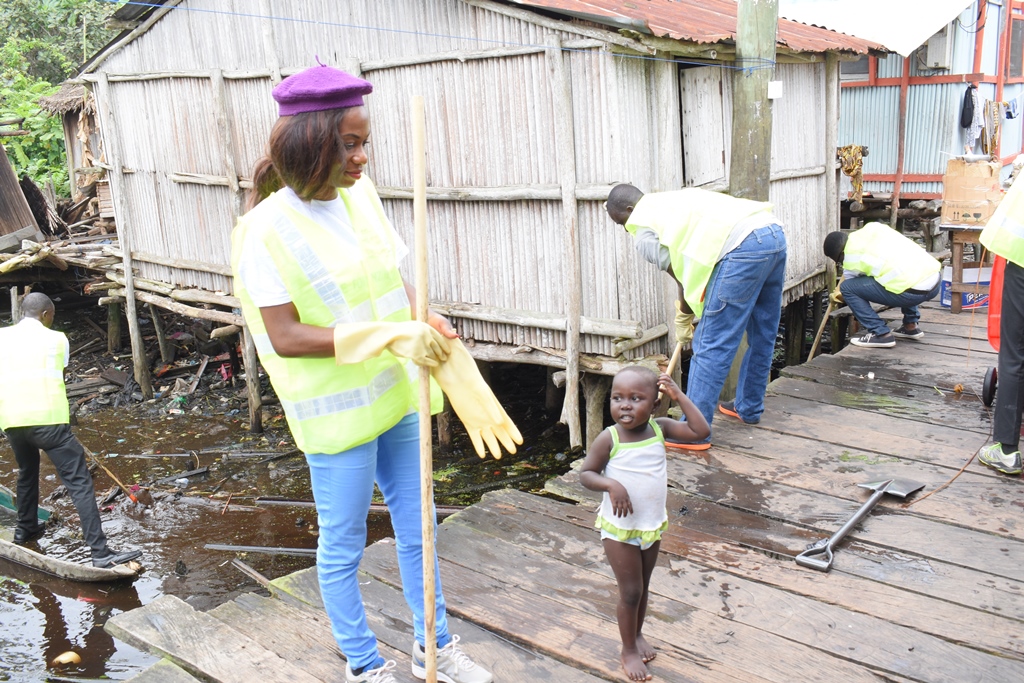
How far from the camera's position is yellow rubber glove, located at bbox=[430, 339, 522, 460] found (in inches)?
106

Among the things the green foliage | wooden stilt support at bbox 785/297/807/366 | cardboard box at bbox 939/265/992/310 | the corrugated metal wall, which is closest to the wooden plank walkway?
cardboard box at bbox 939/265/992/310

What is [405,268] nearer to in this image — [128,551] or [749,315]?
[128,551]

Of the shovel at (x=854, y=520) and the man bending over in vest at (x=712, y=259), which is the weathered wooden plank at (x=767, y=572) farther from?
the man bending over in vest at (x=712, y=259)

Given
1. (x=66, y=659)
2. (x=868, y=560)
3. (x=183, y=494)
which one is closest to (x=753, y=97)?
(x=868, y=560)

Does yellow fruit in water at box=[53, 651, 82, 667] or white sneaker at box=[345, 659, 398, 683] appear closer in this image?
white sneaker at box=[345, 659, 398, 683]

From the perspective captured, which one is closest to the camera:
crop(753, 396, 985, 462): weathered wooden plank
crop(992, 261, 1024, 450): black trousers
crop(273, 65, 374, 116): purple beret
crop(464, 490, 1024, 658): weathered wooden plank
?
crop(273, 65, 374, 116): purple beret

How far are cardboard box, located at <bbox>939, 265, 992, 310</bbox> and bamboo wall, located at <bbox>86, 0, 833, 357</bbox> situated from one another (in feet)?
4.16

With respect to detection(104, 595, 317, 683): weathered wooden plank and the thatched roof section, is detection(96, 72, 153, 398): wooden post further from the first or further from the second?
detection(104, 595, 317, 683): weathered wooden plank

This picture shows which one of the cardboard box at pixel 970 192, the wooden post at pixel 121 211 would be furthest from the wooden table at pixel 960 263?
the wooden post at pixel 121 211

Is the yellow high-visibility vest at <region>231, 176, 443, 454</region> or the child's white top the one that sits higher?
the yellow high-visibility vest at <region>231, 176, 443, 454</region>

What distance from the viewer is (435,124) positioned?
7469 mm

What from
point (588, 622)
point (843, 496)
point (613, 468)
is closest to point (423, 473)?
point (613, 468)

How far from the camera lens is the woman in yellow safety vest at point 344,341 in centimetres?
250

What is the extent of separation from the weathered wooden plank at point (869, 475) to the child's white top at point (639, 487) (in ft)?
6.23
